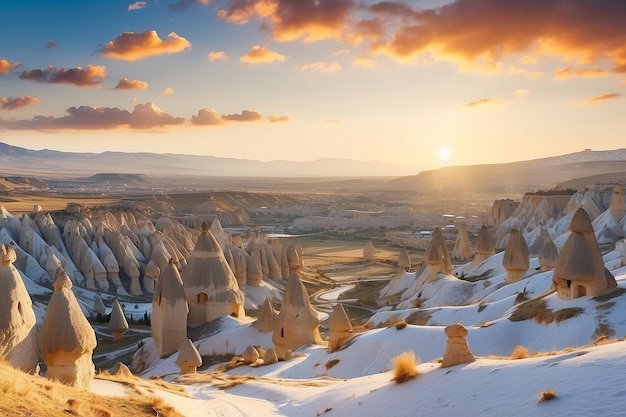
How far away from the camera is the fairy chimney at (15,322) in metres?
12.9

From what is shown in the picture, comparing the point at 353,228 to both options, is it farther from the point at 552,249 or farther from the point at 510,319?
the point at 510,319

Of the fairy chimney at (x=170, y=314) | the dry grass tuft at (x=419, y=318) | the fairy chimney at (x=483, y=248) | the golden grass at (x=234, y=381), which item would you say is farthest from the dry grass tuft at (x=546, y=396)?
the fairy chimney at (x=483, y=248)

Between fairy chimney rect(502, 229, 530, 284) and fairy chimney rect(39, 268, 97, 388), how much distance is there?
24.9 meters

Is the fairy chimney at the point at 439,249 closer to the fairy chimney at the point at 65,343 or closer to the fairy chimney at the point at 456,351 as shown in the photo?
the fairy chimney at the point at 456,351

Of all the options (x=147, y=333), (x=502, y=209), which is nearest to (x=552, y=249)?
(x=147, y=333)

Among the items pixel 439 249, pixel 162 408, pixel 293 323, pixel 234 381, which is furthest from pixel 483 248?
pixel 162 408

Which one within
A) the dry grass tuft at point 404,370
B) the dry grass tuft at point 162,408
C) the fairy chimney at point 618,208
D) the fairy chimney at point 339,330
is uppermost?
the fairy chimney at point 618,208

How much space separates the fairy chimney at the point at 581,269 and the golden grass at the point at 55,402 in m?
14.4

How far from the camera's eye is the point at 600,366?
902 cm

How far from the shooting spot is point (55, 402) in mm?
9102

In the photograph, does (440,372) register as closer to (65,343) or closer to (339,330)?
(65,343)

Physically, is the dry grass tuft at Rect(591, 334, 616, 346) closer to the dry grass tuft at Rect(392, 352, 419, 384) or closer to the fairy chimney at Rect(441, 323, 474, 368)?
the fairy chimney at Rect(441, 323, 474, 368)

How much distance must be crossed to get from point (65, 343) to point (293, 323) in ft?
42.3

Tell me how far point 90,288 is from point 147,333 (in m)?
12.0
